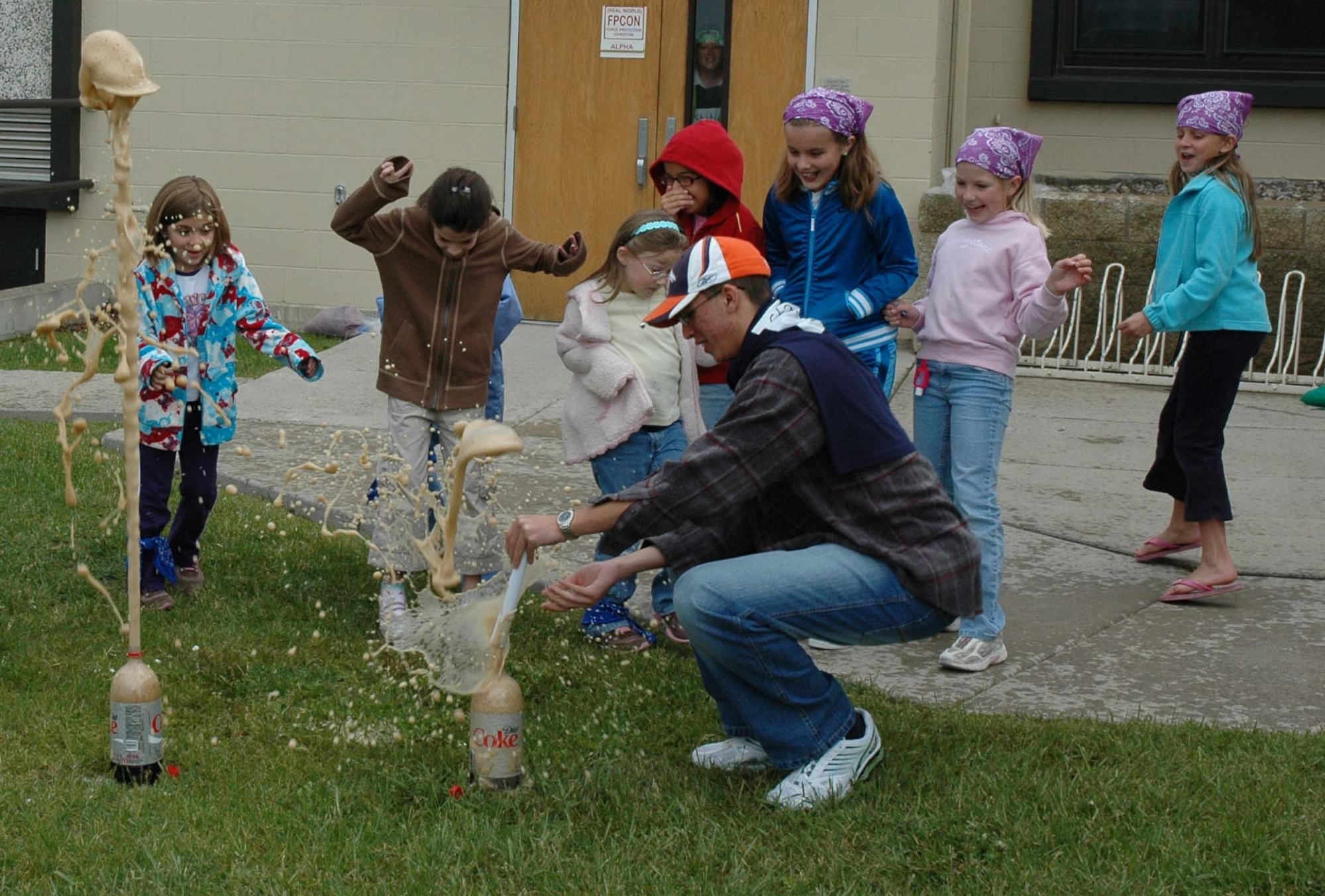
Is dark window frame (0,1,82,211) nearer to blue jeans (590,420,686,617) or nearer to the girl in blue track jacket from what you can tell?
blue jeans (590,420,686,617)

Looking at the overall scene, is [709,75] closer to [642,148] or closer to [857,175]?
[642,148]

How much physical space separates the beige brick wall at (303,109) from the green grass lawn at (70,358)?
1.03m

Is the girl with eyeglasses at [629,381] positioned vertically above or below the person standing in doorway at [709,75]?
below

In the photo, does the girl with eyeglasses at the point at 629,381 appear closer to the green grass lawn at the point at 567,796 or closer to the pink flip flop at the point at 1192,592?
the green grass lawn at the point at 567,796

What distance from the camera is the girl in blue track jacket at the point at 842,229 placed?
5250mm

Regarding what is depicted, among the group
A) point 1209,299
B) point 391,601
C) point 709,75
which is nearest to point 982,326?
point 1209,299

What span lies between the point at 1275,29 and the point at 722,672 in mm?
9779

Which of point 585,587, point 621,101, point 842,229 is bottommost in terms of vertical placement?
point 585,587

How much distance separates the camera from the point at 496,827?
12.1 ft

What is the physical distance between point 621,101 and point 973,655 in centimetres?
707

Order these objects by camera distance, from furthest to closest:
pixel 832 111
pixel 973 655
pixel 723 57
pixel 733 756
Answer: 1. pixel 723 57
2. pixel 832 111
3. pixel 973 655
4. pixel 733 756

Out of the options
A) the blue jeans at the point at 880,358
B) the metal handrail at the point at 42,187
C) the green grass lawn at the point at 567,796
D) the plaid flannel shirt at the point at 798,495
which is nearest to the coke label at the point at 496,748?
the green grass lawn at the point at 567,796

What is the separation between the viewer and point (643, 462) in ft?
17.4

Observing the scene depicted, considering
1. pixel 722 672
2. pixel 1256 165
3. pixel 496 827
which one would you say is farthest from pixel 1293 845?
pixel 1256 165
